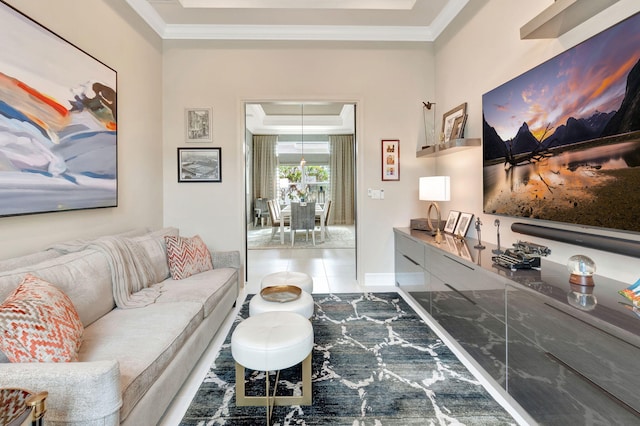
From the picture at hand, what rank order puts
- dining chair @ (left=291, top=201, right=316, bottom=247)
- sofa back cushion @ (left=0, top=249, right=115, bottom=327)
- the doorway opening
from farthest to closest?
1. the doorway opening
2. dining chair @ (left=291, top=201, right=316, bottom=247)
3. sofa back cushion @ (left=0, top=249, right=115, bottom=327)

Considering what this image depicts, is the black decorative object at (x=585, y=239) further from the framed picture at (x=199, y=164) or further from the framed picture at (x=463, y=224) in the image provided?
the framed picture at (x=199, y=164)

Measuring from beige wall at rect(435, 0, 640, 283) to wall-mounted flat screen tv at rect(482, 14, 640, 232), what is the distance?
5.0 inches

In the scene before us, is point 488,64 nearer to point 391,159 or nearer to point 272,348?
point 391,159

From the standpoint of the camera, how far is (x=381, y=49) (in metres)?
3.73

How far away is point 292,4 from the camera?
10.4 ft

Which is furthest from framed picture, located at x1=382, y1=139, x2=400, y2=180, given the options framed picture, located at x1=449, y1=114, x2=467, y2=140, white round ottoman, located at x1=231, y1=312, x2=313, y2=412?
white round ottoman, located at x1=231, y1=312, x2=313, y2=412

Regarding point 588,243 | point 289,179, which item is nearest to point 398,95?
point 588,243

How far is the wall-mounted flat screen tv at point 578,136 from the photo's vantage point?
1382 millimetres

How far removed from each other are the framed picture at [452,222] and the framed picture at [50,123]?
331cm

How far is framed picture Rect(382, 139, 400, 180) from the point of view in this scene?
379 centimetres

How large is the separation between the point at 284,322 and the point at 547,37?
2438mm

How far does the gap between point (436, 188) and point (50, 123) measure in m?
3.20

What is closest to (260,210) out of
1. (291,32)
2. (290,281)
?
(291,32)

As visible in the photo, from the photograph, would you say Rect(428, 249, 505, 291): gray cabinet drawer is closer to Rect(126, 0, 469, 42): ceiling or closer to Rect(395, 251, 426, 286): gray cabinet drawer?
Rect(395, 251, 426, 286): gray cabinet drawer
